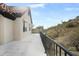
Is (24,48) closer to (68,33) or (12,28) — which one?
(12,28)

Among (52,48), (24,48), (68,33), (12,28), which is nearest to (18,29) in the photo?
(12,28)

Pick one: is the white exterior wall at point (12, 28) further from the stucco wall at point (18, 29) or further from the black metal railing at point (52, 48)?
the black metal railing at point (52, 48)

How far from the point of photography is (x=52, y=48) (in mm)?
2725

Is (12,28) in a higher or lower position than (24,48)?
higher

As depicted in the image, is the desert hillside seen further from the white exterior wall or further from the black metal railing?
the white exterior wall

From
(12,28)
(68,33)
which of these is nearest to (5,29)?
(12,28)

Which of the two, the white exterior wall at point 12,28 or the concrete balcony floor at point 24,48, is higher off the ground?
the white exterior wall at point 12,28

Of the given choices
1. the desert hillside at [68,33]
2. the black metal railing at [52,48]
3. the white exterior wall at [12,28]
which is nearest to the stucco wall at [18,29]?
the white exterior wall at [12,28]

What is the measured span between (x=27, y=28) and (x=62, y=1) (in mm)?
550

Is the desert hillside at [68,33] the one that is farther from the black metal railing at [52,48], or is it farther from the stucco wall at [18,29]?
the stucco wall at [18,29]

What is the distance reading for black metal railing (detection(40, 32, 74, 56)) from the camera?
2553 mm

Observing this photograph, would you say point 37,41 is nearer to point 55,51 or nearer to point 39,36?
point 39,36

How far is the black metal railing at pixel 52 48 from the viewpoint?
8.38ft

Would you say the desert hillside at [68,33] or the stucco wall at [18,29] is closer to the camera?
the desert hillside at [68,33]
